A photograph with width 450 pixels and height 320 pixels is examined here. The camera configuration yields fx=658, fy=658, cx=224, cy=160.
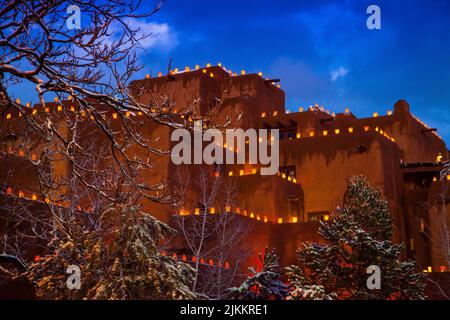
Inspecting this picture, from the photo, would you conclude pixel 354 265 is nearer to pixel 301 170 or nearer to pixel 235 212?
pixel 235 212

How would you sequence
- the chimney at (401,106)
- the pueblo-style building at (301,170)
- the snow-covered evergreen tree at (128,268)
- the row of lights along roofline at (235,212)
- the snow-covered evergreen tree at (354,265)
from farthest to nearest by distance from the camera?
the chimney at (401,106), the pueblo-style building at (301,170), the row of lights along roofline at (235,212), the snow-covered evergreen tree at (354,265), the snow-covered evergreen tree at (128,268)

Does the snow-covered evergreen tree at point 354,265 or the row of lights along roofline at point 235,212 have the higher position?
the row of lights along roofline at point 235,212

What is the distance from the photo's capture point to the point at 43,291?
46.4 feet

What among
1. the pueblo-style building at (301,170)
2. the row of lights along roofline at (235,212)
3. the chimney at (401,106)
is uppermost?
the chimney at (401,106)

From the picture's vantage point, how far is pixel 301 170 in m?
39.2

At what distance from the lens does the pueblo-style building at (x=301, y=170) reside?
33.5 m

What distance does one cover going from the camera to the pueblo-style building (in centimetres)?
3347

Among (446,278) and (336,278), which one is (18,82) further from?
(446,278)

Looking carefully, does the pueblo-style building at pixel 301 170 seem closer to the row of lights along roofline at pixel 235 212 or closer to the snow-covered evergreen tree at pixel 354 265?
the row of lights along roofline at pixel 235 212

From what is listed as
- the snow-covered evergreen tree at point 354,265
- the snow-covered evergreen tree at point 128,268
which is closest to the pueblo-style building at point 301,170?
the snow-covered evergreen tree at point 354,265

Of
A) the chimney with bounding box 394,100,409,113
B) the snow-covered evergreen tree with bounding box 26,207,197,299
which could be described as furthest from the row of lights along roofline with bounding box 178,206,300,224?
the snow-covered evergreen tree with bounding box 26,207,197,299

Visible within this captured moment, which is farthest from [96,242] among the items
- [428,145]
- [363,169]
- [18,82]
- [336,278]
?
[428,145]

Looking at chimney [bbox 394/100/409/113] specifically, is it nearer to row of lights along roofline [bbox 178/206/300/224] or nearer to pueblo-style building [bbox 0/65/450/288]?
pueblo-style building [bbox 0/65/450/288]
